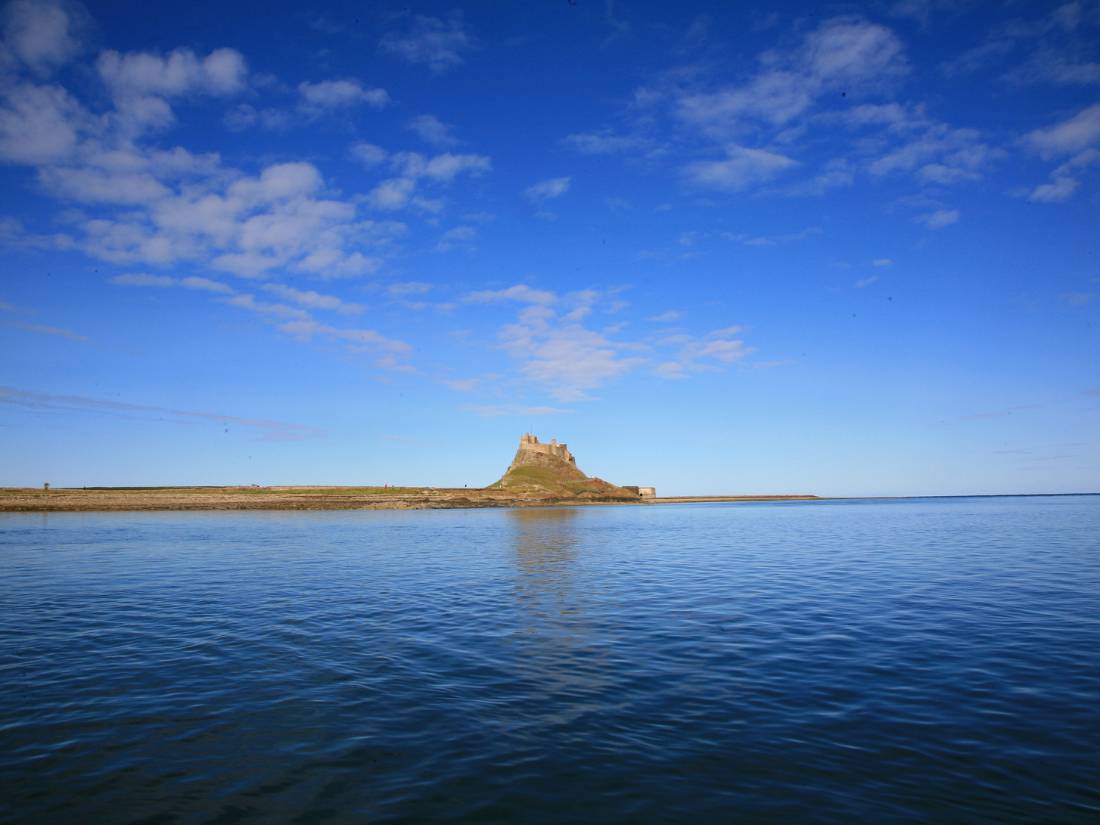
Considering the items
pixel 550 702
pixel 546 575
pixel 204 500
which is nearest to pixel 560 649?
pixel 550 702

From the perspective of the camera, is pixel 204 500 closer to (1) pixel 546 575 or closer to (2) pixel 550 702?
(1) pixel 546 575

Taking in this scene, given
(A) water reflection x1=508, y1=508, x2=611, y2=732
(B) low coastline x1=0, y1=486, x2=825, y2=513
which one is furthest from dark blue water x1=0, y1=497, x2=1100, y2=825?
(B) low coastline x1=0, y1=486, x2=825, y2=513

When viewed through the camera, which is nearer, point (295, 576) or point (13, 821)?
point (13, 821)

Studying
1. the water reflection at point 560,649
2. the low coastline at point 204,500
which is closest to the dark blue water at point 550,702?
the water reflection at point 560,649

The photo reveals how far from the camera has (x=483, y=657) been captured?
16.4m

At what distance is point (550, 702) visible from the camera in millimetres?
12742

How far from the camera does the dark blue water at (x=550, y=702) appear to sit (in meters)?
8.62

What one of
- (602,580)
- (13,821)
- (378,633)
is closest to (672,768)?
(13,821)

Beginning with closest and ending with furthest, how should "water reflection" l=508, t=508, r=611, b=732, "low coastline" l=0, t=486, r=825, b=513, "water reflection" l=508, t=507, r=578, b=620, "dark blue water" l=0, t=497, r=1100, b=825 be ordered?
"dark blue water" l=0, t=497, r=1100, b=825 < "water reflection" l=508, t=508, r=611, b=732 < "water reflection" l=508, t=507, r=578, b=620 < "low coastline" l=0, t=486, r=825, b=513

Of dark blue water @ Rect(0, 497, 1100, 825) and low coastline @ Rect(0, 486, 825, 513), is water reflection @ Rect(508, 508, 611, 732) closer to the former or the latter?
dark blue water @ Rect(0, 497, 1100, 825)

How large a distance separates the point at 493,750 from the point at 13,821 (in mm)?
6691

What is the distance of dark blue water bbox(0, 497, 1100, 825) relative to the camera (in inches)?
339

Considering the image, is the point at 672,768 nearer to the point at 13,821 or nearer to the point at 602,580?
the point at 13,821

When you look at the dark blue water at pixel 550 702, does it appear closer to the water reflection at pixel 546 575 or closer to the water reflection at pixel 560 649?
the water reflection at pixel 560 649
